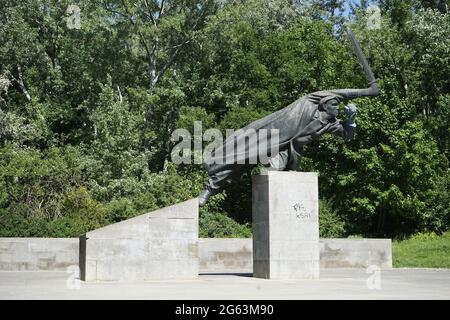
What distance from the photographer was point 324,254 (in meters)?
24.1

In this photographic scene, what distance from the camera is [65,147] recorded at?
38.2m

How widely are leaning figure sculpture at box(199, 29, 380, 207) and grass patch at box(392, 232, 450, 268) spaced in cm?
884

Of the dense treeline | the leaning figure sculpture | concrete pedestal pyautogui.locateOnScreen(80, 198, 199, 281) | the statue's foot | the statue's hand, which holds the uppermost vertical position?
the dense treeline

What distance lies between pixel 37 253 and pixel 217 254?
18.0 ft

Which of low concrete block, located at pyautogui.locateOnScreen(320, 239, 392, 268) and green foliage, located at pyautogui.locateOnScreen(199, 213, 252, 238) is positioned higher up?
green foliage, located at pyautogui.locateOnScreen(199, 213, 252, 238)

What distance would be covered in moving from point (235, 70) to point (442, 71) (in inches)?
444

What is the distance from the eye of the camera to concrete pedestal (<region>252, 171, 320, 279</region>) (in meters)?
16.8

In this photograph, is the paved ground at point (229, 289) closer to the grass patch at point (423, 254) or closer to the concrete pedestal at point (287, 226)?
the concrete pedestal at point (287, 226)

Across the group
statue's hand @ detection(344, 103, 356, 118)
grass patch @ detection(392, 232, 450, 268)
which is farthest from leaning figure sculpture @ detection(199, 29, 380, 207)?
grass patch @ detection(392, 232, 450, 268)

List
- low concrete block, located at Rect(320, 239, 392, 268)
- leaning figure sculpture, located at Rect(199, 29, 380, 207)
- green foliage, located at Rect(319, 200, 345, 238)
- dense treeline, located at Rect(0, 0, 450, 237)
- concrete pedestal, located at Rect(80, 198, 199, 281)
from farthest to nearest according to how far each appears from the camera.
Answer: dense treeline, located at Rect(0, 0, 450, 237), green foliage, located at Rect(319, 200, 345, 238), low concrete block, located at Rect(320, 239, 392, 268), leaning figure sculpture, located at Rect(199, 29, 380, 207), concrete pedestal, located at Rect(80, 198, 199, 281)

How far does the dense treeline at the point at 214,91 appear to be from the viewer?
36.0m

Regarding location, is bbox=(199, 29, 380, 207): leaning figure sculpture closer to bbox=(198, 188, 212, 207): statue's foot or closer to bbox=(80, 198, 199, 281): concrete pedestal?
bbox=(198, 188, 212, 207): statue's foot

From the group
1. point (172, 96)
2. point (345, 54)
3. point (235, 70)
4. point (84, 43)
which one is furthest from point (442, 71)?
point (84, 43)

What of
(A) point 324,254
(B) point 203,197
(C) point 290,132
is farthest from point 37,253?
(C) point 290,132
